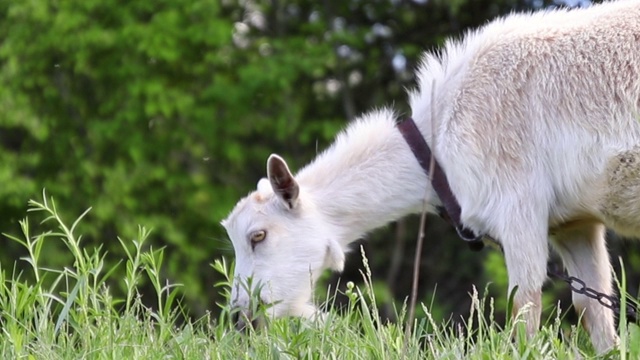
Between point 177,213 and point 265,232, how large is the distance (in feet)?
27.6

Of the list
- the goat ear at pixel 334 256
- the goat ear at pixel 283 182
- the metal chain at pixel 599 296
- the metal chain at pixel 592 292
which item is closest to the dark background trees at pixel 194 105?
the goat ear at pixel 334 256

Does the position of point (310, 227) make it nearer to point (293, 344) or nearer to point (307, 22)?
point (293, 344)

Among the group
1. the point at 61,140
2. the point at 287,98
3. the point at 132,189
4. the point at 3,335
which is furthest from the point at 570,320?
the point at 3,335

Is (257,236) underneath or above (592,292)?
underneath

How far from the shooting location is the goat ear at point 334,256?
5.95 m

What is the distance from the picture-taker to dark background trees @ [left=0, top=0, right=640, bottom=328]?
13094 millimetres

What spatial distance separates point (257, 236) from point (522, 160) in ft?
4.52

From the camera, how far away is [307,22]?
550 inches

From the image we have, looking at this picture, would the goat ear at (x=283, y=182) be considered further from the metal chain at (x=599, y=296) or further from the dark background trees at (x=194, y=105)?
the dark background trees at (x=194, y=105)

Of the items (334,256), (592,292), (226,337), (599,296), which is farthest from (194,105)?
(226,337)

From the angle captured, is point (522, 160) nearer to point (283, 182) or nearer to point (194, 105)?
point (283, 182)

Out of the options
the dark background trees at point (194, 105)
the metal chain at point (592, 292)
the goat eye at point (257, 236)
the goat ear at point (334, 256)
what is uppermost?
the metal chain at point (592, 292)

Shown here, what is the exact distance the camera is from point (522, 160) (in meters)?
5.16

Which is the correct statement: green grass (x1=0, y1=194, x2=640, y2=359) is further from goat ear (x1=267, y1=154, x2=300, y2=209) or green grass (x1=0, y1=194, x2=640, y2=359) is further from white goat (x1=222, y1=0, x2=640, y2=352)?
goat ear (x1=267, y1=154, x2=300, y2=209)
